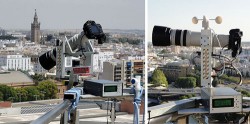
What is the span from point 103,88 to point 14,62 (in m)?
12.8

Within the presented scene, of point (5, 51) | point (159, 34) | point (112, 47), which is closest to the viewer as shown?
point (159, 34)

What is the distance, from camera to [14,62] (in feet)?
43.3

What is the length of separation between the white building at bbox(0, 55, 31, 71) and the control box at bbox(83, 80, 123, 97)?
11819 millimetres

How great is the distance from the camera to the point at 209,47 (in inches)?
38.6

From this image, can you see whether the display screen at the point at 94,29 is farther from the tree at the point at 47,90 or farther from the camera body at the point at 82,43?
the tree at the point at 47,90

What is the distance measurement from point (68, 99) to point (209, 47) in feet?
1.50

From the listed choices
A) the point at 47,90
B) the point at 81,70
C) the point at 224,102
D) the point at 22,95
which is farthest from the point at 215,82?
the point at 22,95

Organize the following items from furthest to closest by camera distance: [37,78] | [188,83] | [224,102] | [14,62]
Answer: [14,62], [37,78], [188,83], [224,102]

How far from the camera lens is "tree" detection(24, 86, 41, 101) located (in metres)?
10.4

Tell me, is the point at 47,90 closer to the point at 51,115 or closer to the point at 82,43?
the point at 82,43

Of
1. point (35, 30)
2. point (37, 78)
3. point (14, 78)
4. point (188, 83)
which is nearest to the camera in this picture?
point (188, 83)

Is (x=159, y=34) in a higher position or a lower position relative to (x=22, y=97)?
higher

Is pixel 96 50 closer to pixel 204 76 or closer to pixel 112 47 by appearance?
pixel 204 76

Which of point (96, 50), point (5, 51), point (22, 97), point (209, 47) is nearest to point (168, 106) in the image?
point (209, 47)
